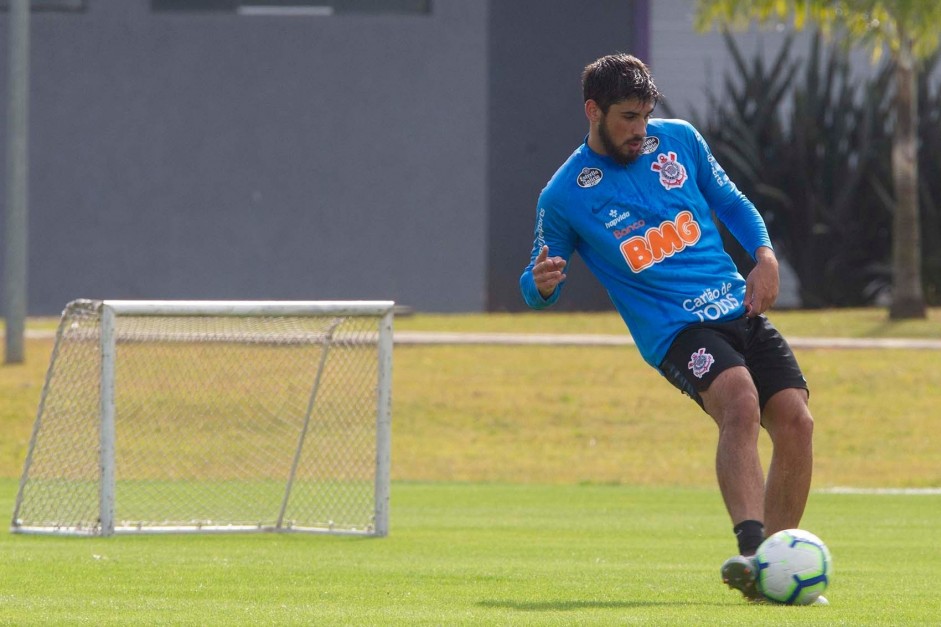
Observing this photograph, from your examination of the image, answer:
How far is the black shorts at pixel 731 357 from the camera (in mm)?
7102

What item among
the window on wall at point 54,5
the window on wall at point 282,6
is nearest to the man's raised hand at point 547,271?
the window on wall at point 54,5

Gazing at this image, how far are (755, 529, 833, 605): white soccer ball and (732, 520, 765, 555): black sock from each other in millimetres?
78

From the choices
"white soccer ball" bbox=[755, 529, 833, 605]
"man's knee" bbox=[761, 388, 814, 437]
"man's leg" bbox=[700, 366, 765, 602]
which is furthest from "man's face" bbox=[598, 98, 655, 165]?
"white soccer ball" bbox=[755, 529, 833, 605]

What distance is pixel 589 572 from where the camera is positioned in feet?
28.1

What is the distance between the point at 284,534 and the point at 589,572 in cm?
368

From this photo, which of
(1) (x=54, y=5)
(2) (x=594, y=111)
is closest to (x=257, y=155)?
(1) (x=54, y=5)

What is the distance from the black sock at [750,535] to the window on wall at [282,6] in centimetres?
2668

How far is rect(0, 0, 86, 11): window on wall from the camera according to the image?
31.7 metres

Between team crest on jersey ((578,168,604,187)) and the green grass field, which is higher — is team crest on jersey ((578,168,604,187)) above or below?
above

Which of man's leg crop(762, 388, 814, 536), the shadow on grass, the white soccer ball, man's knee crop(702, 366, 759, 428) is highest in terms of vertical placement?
man's knee crop(702, 366, 759, 428)

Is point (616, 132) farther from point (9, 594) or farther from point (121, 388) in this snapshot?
point (121, 388)

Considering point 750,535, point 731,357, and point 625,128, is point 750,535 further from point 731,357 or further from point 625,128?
point 625,128

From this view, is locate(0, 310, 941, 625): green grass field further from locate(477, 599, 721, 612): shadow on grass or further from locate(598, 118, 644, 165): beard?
locate(598, 118, 644, 165): beard

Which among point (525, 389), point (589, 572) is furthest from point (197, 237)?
point (589, 572)
